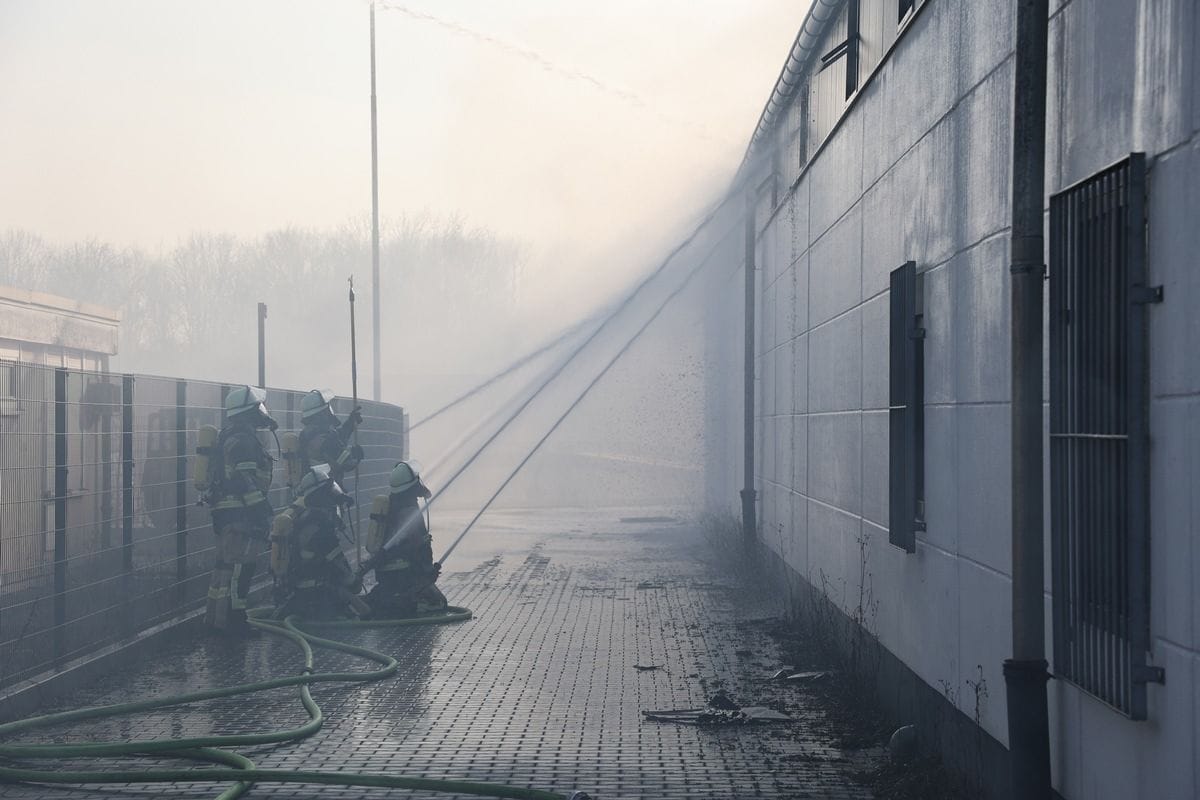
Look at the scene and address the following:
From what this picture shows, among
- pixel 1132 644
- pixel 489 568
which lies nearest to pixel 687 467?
pixel 489 568

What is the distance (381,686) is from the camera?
382 inches

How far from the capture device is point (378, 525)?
42.3ft

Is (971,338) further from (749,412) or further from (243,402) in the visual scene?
(749,412)

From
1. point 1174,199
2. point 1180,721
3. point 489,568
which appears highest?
→ point 1174,199

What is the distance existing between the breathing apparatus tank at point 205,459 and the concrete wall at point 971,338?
16.9 feet

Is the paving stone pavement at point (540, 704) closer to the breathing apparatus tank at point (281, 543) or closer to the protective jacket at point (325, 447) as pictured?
the breathing apparatus tank at point (281, 543)

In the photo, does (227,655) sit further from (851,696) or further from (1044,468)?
(1044,468)

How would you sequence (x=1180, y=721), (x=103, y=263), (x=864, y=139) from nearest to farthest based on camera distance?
(x=1180, y=721) → (x=864, y=139) → (x=103, y=263)

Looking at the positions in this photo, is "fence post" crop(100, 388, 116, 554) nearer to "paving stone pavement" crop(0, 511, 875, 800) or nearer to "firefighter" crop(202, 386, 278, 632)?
"paving stone pavement" crop(0, 511, 875, 800)

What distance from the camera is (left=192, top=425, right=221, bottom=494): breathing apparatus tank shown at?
1172 cm

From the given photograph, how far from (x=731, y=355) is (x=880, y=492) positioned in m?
13.7

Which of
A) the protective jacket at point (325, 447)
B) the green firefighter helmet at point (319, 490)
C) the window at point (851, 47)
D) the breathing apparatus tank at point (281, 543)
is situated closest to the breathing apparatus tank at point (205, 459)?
the breathing apparatus tank at point (281, 543)

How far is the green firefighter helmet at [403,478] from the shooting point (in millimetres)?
13180

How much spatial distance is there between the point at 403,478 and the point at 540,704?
4744 millimetres
